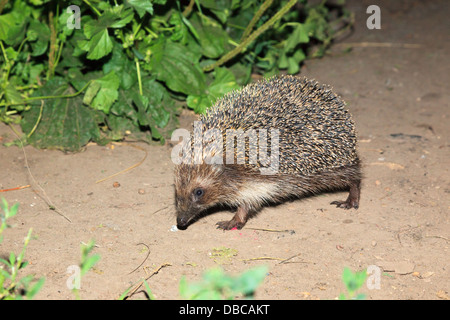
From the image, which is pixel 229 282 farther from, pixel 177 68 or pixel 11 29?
pixel 11 29

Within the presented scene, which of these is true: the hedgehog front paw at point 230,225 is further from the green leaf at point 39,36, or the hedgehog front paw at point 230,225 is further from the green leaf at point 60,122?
the green leaf at point 39,36

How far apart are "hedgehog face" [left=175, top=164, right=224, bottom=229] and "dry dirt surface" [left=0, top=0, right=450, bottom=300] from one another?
0.23 m

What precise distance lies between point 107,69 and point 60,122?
37.1 inches

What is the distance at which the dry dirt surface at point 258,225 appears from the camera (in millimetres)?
4562

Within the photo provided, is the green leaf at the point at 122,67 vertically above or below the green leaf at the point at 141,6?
below

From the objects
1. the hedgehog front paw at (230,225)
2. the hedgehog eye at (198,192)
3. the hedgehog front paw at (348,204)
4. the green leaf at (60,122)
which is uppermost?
the green leaf at (60,122)

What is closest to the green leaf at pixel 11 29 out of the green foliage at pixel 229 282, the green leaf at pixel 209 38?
the green leaf at pixel 209 38

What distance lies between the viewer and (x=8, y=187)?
5.83 meters

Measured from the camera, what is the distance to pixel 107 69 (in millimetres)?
6711

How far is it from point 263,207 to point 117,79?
8.57 ft

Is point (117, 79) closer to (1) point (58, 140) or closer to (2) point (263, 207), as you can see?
(1) point (58, 140)

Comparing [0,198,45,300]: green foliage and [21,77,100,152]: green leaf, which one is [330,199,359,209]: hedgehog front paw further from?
[0,198,45,300]: green foliage

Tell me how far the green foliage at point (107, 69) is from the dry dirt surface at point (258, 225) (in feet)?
1.00

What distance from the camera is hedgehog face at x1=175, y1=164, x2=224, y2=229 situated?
17.0 feet
